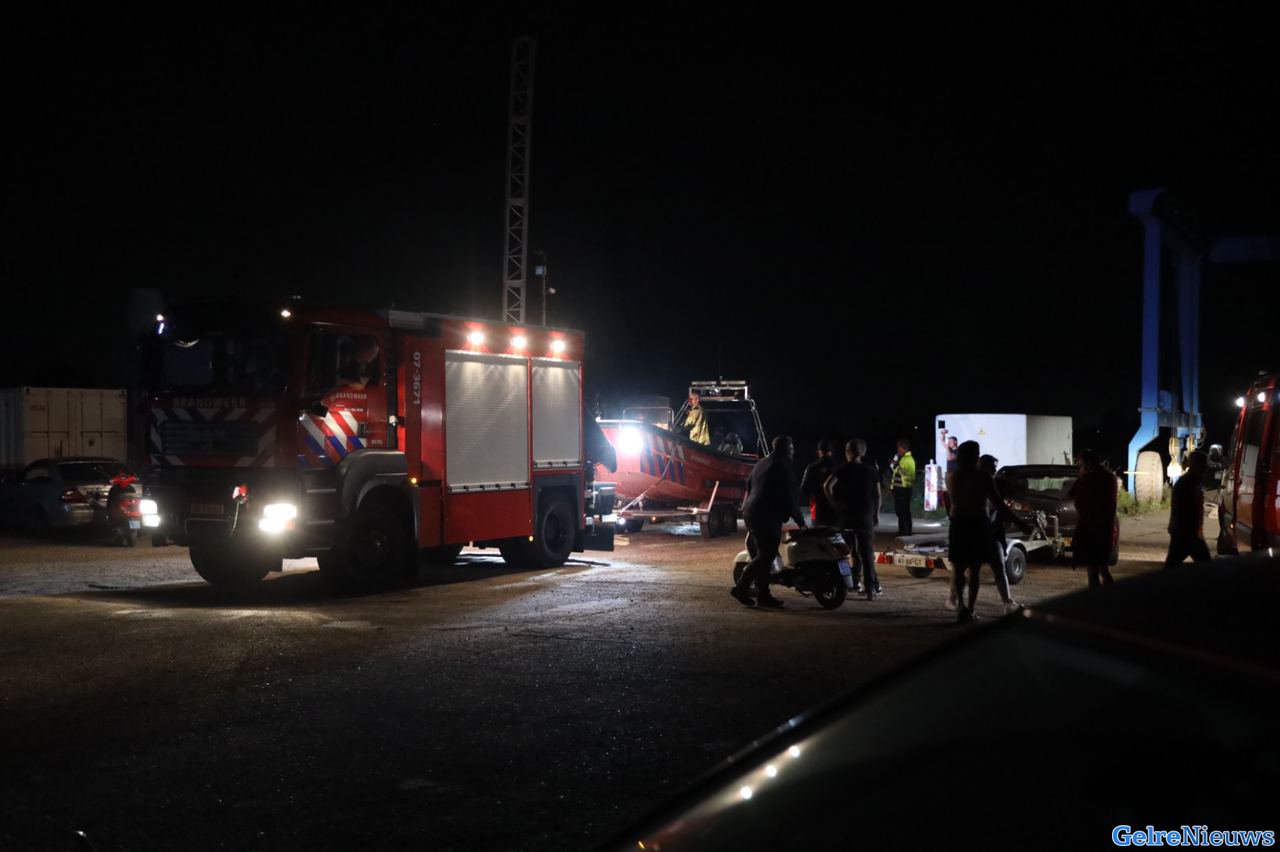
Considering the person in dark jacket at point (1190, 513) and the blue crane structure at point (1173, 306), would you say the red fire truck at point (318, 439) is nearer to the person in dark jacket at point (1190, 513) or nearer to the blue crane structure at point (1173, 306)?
the person in dark jacket at point (1190, 513)

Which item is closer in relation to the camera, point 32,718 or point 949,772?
point 949,772

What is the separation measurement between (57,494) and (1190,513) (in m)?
17.2

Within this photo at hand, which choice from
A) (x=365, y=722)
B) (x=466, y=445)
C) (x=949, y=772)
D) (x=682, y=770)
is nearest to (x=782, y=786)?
(x=949, y=772)

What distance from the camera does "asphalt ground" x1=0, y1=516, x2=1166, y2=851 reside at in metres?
5.93

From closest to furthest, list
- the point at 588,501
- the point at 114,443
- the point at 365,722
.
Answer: the point at 365,722, the point at 588,501, the point at 114,443

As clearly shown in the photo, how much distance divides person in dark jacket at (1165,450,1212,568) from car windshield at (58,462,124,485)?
55.0ft

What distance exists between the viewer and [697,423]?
2711cm

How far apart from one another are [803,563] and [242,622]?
17.9ft

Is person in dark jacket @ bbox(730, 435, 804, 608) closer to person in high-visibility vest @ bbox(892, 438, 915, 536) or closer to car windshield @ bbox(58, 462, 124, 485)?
person in high-visibility vest @ bbox(892, 438, 915, 536)

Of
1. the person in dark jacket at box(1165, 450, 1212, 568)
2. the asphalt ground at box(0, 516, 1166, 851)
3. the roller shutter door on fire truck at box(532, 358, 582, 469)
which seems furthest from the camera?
the roller shutter door on fire truck at box(532, 358, 582, 469)

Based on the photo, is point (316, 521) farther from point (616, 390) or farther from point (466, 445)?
point (616, 390)

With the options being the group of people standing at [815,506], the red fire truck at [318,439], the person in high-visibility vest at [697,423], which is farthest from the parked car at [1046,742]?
the person in high-visibility vest at [697,423]

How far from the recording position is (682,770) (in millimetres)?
6609

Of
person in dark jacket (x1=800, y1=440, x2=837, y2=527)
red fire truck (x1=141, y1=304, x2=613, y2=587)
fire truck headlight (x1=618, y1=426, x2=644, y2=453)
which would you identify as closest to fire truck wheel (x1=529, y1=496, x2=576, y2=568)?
red fire truck (x1=141, y1=304, x2=613, y2=587)
